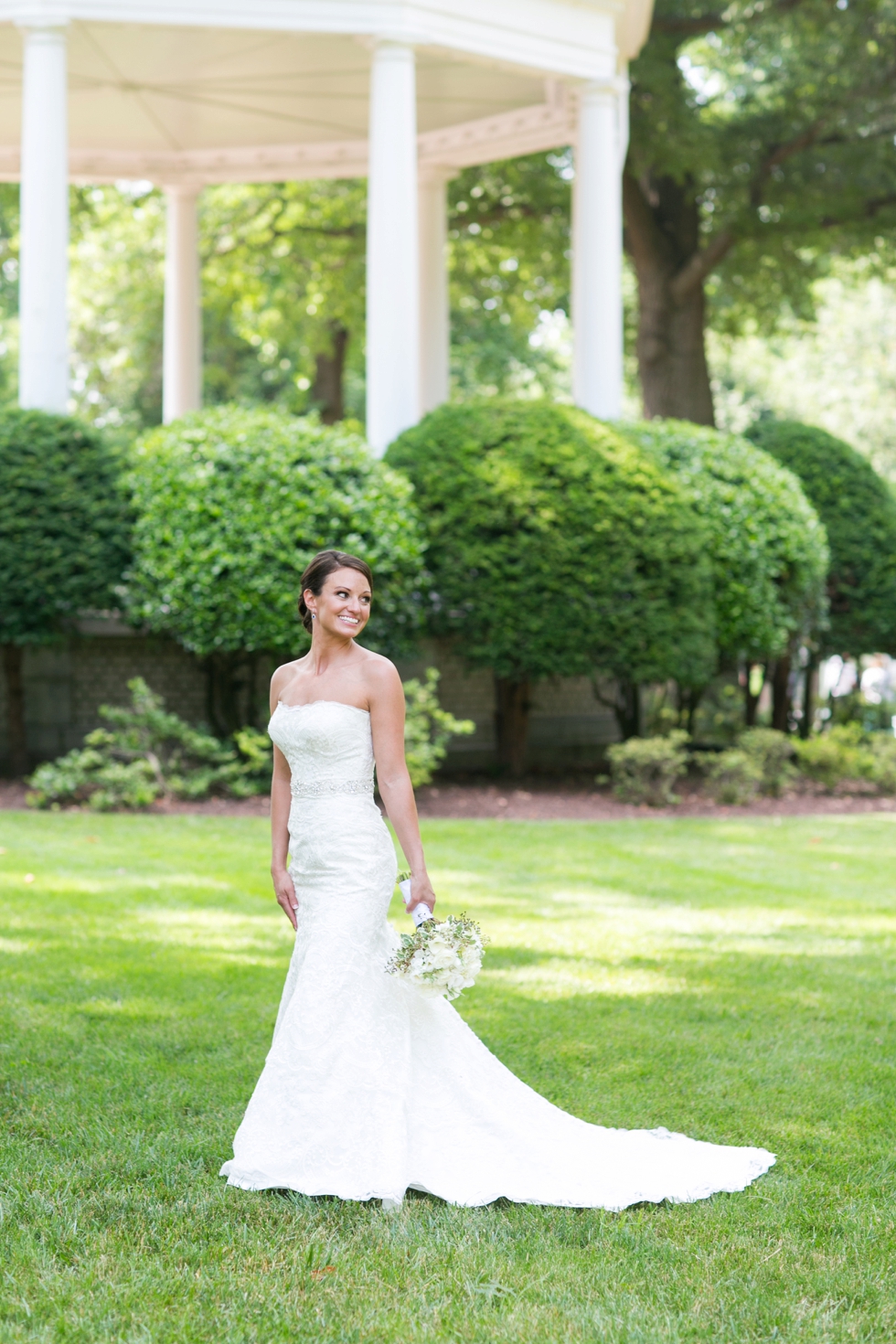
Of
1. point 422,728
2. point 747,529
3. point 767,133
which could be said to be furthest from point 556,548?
point 767,133

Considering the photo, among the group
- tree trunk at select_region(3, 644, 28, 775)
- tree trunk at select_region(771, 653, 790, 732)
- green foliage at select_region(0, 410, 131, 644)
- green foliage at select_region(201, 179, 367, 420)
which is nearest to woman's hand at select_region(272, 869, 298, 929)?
green foliage at select_region(0, 410, 131, 644)

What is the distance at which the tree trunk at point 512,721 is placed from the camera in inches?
508

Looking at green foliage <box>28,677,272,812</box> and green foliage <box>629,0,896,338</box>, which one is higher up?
green foliage <box>629,0,896,338</box>

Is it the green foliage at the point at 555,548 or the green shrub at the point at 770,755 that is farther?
the green shrub at the point at 770,755

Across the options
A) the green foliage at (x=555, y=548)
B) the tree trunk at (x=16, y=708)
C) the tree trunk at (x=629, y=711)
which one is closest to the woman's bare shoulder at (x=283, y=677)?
the green foliage at (x=555, y=548)

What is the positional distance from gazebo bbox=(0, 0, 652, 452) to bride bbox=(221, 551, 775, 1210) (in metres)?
8.46

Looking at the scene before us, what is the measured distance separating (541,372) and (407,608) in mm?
18951

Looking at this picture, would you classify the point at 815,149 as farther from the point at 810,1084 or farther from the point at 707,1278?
the point at 707,1278

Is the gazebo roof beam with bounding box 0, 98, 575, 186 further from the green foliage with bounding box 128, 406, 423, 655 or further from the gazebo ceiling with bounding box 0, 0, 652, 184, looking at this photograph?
the green foliage with bounding box 128, 406, 423, 655

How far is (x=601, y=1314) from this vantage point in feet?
10.3

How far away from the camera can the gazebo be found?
1173cm

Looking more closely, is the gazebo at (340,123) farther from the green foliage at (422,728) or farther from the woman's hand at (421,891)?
the woman's hand at (421,891)

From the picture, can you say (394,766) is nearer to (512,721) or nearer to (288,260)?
(512,721)

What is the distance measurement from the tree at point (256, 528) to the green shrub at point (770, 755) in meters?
3.47
